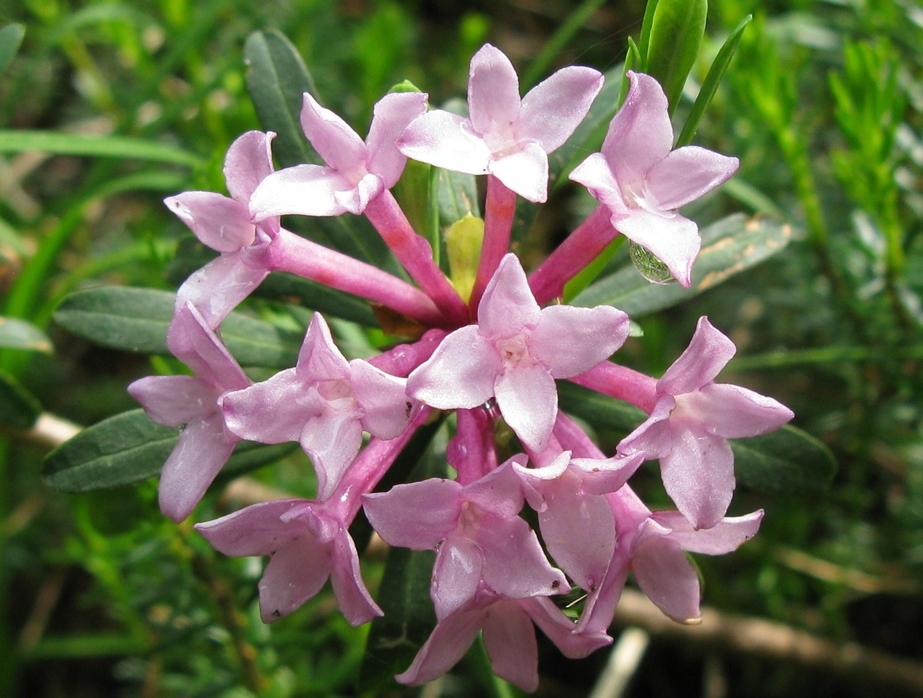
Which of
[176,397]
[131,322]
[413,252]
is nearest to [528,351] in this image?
[413,252]

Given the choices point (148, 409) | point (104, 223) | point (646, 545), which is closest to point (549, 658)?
point (646, 545)

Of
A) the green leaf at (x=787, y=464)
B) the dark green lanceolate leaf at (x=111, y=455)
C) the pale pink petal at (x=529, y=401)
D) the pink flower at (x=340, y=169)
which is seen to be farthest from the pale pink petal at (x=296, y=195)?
the green leaf at (x=787, y=464)

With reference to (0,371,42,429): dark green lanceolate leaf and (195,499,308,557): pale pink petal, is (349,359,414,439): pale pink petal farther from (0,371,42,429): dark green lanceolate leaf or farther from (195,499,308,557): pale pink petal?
(0,371,42,429): dark green lanceolate leaf

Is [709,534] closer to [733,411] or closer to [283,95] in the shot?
[733,411]

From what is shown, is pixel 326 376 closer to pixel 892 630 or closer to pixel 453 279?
pixel 453 279

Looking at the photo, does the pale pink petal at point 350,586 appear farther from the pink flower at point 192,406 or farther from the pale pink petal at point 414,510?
the pink flower at point 192,406

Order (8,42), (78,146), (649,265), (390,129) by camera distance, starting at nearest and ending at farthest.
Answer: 1. (390,129)
2. (649,265)
3. (8,42)
4. (78,146)
